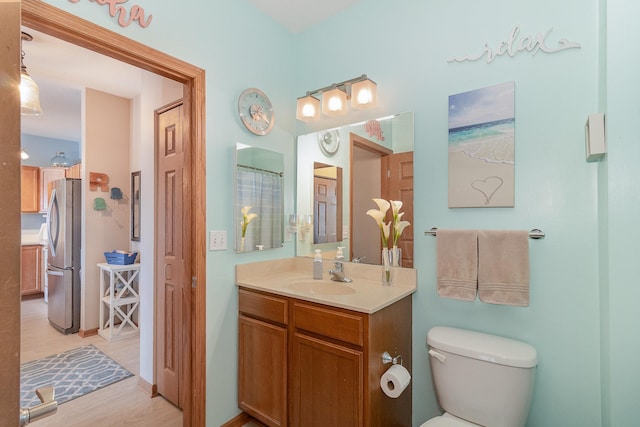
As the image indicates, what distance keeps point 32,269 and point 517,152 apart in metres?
6.54

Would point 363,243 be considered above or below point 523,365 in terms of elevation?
above

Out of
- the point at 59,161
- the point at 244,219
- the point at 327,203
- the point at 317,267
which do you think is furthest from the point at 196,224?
the point at 59,161

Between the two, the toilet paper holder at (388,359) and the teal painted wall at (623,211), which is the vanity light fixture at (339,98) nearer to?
the teal painted wall at (623,211)

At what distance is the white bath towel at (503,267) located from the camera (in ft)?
4.87

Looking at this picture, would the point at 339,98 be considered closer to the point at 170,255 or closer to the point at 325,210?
the point at 325,210

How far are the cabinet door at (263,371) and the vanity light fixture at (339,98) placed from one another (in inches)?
56.1

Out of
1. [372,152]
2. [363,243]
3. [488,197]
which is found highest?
[372,152]

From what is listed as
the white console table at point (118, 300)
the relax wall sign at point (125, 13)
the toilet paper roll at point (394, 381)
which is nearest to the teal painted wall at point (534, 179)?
the toilet paper roll at point (394, 381)

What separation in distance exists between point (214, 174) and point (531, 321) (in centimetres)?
187

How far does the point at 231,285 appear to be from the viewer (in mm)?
1985

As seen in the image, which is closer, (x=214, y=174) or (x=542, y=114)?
(x=542, y=114)

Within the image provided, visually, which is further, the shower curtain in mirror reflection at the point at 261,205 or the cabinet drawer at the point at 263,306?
the shower curtain in mirror reflection at the point at 261,205

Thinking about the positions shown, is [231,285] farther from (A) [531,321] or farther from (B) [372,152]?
(A) [531,321]

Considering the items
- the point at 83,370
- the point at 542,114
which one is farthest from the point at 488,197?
the point at 83,370
